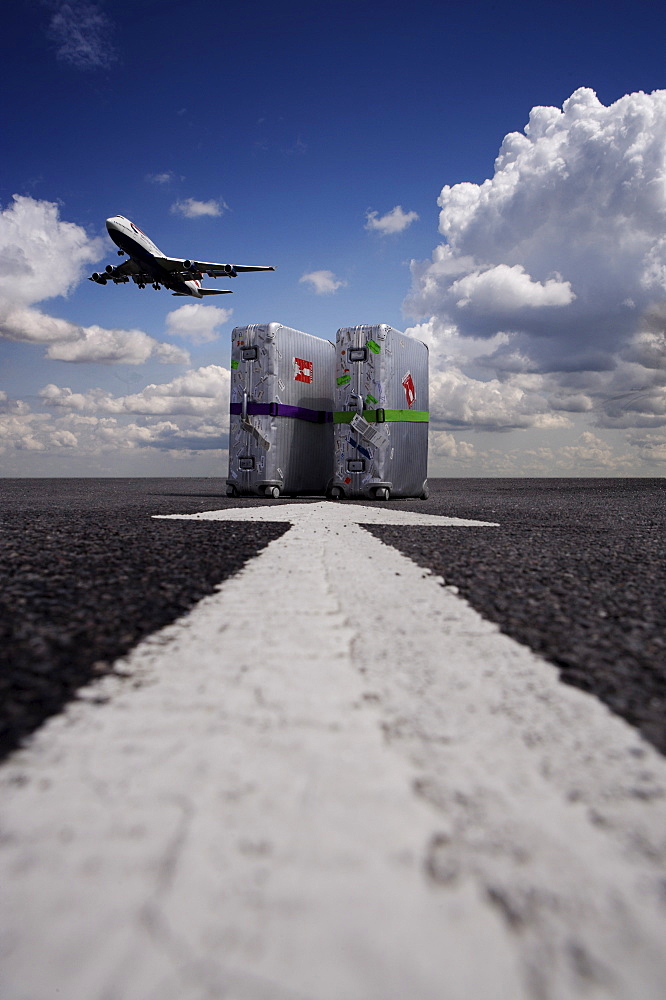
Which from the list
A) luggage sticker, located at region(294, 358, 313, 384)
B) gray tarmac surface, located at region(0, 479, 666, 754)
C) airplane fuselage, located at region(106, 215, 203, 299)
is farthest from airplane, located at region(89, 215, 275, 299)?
gray tarmac surface, located at region(0, 479, 666, 754)

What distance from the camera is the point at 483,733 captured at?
2.85 ft

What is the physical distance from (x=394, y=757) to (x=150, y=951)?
363 mm

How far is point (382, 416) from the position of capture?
1035 centimetres

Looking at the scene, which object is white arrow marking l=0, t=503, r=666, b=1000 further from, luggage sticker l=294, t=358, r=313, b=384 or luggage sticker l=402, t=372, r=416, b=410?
luggage sticker l=294, t=358, r=313, b=384

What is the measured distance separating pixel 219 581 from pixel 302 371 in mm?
10226

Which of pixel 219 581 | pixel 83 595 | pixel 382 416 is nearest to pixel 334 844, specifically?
pixel 83 595

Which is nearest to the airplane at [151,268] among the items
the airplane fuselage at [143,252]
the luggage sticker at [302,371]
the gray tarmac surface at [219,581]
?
the airplane fuselage at [143,252]

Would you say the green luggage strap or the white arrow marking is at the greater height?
the green luggage strap

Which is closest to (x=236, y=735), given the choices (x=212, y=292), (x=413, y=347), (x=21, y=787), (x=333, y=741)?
(x=333, y=741)

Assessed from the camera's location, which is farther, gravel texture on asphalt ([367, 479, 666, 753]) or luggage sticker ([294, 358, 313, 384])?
luggage sticker ([294, 358, 313, 384])

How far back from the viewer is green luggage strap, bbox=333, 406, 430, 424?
10.4 metres

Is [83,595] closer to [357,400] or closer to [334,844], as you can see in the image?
[334,844]

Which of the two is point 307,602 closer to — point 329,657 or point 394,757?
point 329,657

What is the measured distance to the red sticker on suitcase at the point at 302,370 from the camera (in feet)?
38.0
